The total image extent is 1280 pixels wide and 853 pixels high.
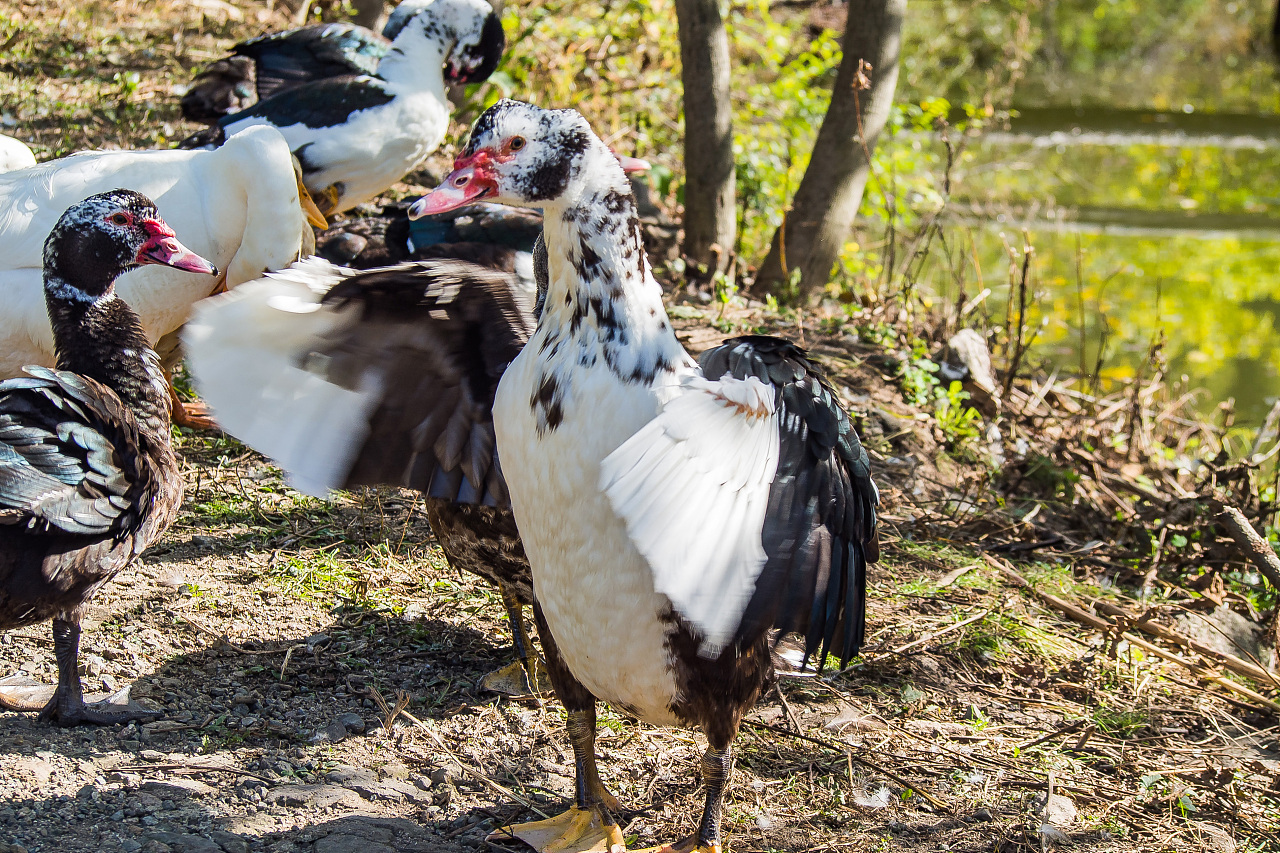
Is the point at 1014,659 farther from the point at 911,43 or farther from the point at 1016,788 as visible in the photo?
the point at 911,43

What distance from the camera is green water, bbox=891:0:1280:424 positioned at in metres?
7.71

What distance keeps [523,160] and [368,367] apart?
2.42 feet

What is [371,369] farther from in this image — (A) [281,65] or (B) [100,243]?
(A) [281,65]

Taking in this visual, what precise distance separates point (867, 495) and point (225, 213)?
9.32 ft

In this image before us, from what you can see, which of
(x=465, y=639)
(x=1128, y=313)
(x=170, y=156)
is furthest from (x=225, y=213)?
(x=1128, y=313)

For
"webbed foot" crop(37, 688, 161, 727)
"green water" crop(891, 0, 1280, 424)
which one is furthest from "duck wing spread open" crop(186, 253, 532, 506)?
"green water" crop(891, 0, 1280, 424)

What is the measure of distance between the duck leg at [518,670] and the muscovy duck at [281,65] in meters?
3.55

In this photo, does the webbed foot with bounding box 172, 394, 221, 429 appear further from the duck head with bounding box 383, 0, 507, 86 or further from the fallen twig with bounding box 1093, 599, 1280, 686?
the fallen twig with bounding box 1093, 599, 1280, 686

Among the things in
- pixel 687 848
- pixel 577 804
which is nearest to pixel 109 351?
pixel 577 804

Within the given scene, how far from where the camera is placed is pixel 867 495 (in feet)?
8.13

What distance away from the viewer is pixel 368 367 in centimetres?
269

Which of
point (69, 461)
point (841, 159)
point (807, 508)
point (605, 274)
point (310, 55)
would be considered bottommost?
point (69, 461)

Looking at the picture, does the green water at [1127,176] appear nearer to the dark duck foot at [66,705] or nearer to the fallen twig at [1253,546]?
the fallen twig at [1253,546]

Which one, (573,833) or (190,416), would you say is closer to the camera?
(573,833)
